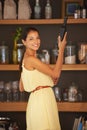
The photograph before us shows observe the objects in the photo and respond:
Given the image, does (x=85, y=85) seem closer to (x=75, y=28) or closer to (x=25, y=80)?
(x=75, y=28)

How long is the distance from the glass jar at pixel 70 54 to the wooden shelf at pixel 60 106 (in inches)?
14.3

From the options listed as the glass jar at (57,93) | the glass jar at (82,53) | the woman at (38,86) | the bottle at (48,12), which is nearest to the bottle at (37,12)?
the bottle at (48,12)

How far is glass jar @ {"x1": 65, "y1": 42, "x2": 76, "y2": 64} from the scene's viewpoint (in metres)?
3.04

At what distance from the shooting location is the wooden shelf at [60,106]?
9.87ft

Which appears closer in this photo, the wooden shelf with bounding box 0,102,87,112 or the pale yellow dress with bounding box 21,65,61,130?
the pale yellow dress with bounding box 21,65,61,130

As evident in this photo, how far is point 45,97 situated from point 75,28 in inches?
50.9

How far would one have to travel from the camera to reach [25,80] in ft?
7.04

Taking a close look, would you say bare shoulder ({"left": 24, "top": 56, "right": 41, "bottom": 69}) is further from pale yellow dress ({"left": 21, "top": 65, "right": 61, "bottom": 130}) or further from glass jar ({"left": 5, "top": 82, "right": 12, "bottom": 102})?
glass jar ({"left": 5, "top": 82, "right": 12, "bottom": 102})

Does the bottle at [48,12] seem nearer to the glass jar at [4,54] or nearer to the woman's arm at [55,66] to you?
the glass jar at [4,54]

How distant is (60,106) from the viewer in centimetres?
303

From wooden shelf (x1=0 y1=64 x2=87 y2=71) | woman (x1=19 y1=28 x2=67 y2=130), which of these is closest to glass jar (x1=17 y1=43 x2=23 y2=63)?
wooden shelf (x1=0 y1=64 x2=87 y2=71)

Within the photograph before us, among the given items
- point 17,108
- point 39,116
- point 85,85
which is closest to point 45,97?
point 39,116

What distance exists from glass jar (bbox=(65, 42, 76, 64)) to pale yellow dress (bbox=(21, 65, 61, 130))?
3.09 feet

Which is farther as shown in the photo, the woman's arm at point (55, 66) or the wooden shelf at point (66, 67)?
the wooden shelf at point (66, 67)
